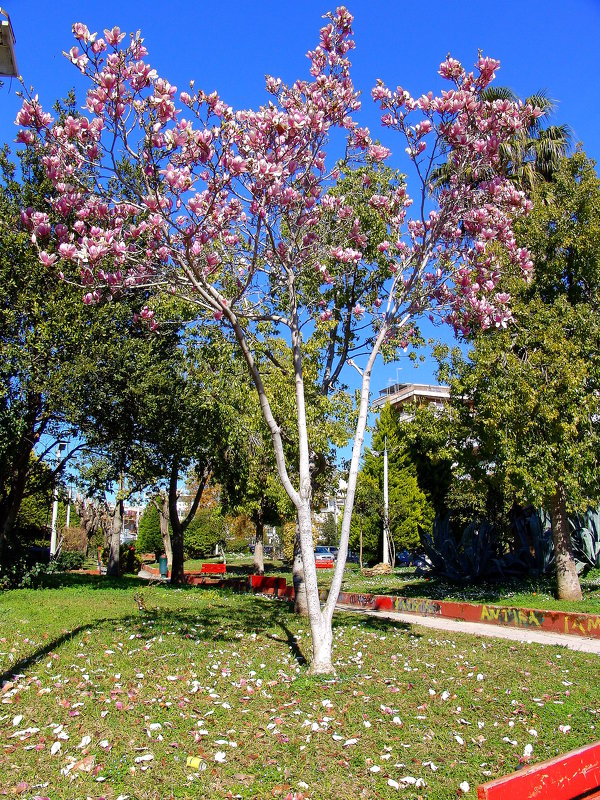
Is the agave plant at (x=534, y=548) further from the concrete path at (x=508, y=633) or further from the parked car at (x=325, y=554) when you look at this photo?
the parked car at (x=325, y=554)

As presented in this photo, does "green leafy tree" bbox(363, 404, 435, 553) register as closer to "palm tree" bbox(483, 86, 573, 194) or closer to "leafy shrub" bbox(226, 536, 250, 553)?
"palm tree" bbox(483, 86, 573, 194)

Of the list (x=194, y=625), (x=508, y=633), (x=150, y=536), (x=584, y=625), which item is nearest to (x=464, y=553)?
(x=508, y=633)

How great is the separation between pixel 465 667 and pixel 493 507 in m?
19.5

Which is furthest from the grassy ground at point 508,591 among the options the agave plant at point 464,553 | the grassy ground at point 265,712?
the grassy ground at point 265,712

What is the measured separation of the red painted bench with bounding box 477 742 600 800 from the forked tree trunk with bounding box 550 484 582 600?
36.4ft

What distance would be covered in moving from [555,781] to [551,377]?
11.6 metres

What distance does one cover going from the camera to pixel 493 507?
26.3 meters

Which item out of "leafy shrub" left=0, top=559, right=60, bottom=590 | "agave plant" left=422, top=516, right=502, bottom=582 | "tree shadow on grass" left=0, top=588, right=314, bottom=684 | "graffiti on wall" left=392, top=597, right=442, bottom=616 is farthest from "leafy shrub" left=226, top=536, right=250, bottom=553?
"tree shadow on grass" left=0, top=588, right=314, bottom=684

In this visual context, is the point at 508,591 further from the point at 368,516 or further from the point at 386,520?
the point at 368,516

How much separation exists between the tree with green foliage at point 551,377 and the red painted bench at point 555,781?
387 inches

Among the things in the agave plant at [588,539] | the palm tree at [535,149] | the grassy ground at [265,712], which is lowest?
the grassy ground at [265,712]

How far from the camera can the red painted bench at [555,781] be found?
3.56 m

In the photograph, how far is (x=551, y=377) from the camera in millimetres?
14367

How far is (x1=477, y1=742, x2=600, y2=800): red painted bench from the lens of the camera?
356 cm
